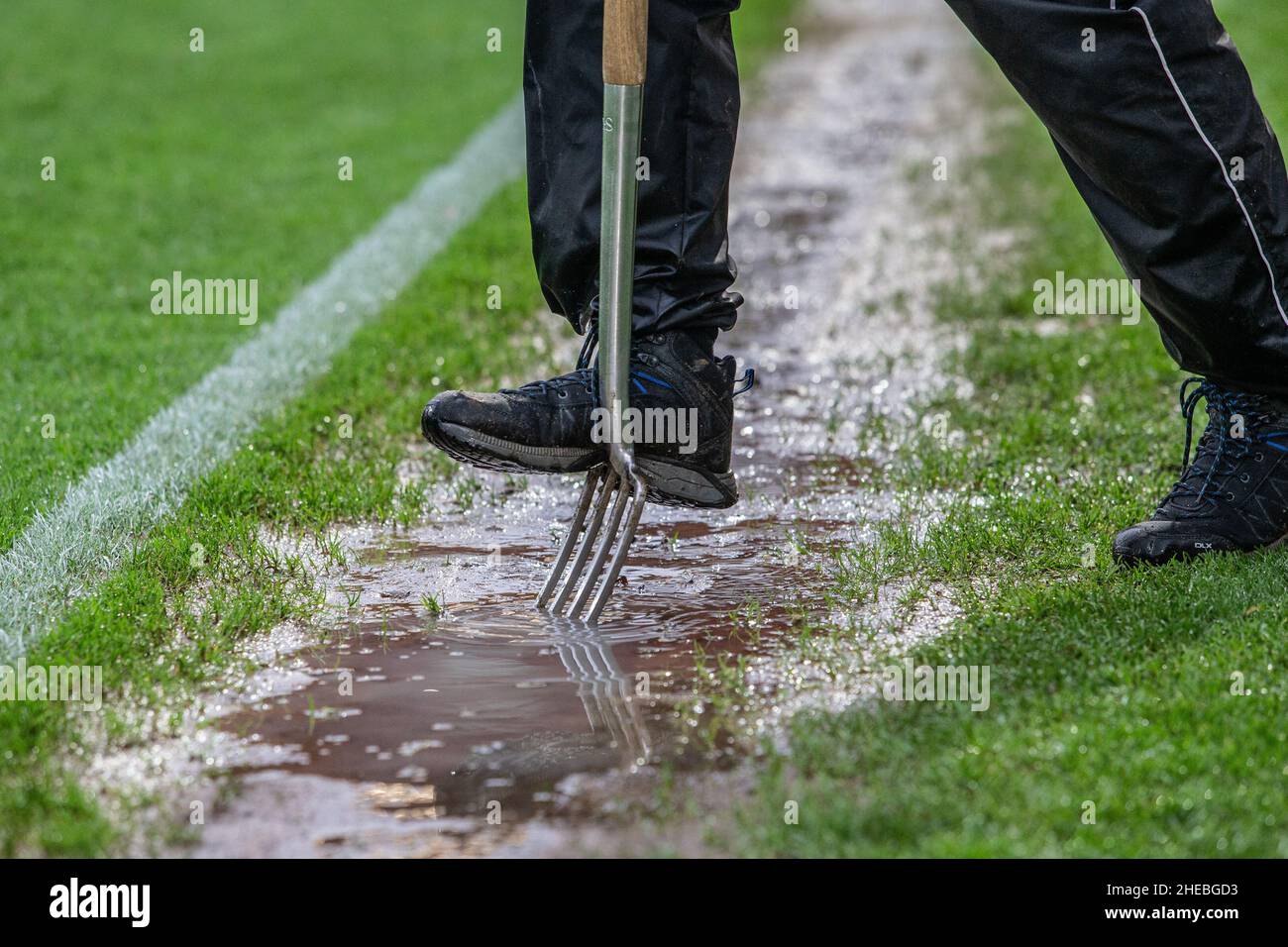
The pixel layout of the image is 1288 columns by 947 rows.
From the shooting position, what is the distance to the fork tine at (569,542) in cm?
292

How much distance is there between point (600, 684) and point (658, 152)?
109 centimetres

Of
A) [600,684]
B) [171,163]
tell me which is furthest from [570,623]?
[171,163]

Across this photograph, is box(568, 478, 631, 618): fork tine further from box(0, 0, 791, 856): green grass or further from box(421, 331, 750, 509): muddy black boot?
box(0, 0, 791, 856): green grass

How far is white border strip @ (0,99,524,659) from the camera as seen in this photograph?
2.96 metres

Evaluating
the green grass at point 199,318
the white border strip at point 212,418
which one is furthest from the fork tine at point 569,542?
the white border strip at point 212,418

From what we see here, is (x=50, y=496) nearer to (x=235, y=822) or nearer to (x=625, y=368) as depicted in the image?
(x=625, y=368)

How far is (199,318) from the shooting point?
16.0ft

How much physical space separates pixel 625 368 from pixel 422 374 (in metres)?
1.53

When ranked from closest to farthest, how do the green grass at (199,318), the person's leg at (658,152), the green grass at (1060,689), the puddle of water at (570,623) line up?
the green grass at (1060,689) < the puddle of water at (570,623) < the green grass at (199,318) < the person's leg at (658,152)

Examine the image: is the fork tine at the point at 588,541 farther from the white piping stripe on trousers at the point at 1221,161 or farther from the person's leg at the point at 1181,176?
the white piping stripe on trousers at the point at 1221,161

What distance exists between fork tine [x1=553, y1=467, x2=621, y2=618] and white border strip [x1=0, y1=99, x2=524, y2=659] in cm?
88

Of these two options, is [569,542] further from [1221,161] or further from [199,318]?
[199,318]

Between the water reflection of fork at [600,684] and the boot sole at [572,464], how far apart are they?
30 cm
